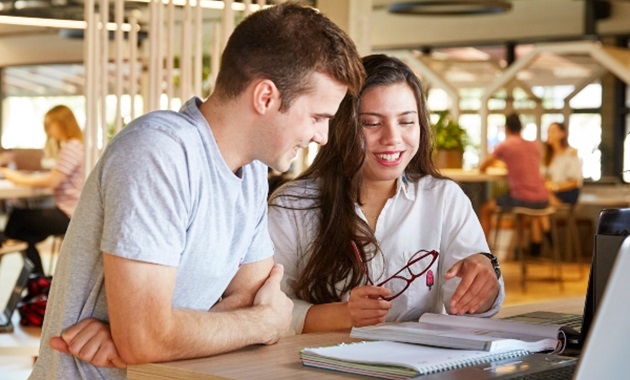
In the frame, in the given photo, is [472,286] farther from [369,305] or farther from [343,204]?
[343,204]

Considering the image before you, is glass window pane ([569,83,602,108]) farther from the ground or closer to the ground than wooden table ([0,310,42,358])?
farther from the ground

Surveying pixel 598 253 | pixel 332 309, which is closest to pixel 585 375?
pixel 598 253

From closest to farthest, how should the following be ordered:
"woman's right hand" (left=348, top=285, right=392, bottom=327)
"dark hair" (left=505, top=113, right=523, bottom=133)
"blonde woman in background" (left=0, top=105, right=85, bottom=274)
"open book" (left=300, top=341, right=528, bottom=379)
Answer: "open book" (left=300, top=341, right=528, bottom=379) < "woman's right hand" (left=348, top=285, right=392, bottom=327) < "blonde woman in background" (left=0, top=105, right=85, bottom=274) < "dark hair" (left=505, top=113, right=523, bottom=133)

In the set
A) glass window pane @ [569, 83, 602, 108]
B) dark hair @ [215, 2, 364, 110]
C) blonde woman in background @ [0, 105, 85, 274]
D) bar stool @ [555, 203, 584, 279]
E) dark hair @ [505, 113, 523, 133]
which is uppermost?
glass window pane @ [569, 83, 602, 108]

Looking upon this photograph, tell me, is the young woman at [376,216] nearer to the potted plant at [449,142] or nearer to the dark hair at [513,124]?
the potted plant at [449,142]

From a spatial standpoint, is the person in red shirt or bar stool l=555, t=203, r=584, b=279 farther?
bar stool l=555, t=203, r=584, b=279

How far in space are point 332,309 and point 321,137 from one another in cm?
66

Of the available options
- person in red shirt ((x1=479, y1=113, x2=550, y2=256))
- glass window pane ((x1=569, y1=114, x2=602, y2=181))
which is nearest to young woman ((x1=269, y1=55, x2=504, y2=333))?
person in red shirt ((x1=479, y1=113, x2=550, y2=256))

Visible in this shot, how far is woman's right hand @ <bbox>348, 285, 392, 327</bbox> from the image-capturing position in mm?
2465

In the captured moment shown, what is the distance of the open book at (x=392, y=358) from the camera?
1847 millimetres

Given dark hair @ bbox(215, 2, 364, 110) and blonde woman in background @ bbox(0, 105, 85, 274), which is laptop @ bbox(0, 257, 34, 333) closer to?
blonde woman in background @ bbox(0, 105, 85, 274)

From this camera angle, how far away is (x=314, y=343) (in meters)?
2.28

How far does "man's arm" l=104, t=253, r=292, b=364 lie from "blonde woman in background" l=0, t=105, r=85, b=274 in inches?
242

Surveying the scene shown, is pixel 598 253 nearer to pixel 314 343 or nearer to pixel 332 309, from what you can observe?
pixel 314 343
